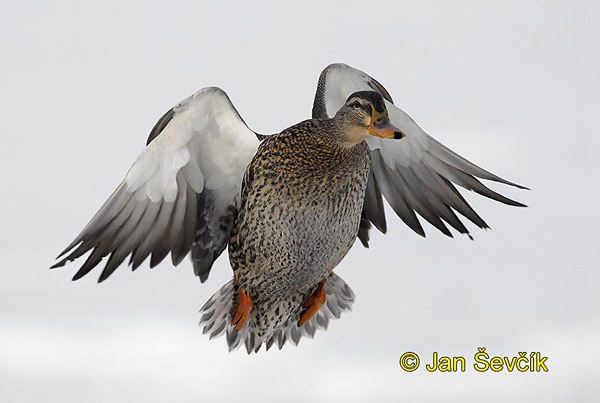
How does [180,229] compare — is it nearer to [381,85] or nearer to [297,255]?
[297,255]

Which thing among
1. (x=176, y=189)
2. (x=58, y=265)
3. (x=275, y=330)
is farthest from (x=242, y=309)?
(x=58, y=265)

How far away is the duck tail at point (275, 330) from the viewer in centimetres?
366

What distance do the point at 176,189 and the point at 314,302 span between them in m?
0.76

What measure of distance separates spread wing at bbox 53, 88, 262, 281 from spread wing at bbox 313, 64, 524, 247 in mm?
430

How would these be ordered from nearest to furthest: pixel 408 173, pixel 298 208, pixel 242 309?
pixel 298 208
pixel 242 309
pixel 408 173

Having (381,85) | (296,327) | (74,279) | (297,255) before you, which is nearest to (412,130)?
(381,85)

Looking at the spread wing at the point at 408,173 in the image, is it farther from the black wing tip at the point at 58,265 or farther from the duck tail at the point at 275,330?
the black wing tip at the point at 58,265

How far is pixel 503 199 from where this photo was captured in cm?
337

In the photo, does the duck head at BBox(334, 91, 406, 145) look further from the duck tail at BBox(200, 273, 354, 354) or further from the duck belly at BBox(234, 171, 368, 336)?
the duck tail at BBox(200, 273, 354, 354)

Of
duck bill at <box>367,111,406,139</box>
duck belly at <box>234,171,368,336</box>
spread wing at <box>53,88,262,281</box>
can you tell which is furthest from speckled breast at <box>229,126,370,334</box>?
duck bill at <box>367,111,406,139</box>

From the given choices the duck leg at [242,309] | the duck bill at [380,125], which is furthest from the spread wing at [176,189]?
the duck bill at [380,125]

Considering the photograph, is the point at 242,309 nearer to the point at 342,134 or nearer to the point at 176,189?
the point at 176,189

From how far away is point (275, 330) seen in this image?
3.66m

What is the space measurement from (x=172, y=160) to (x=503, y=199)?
4.16 ft
